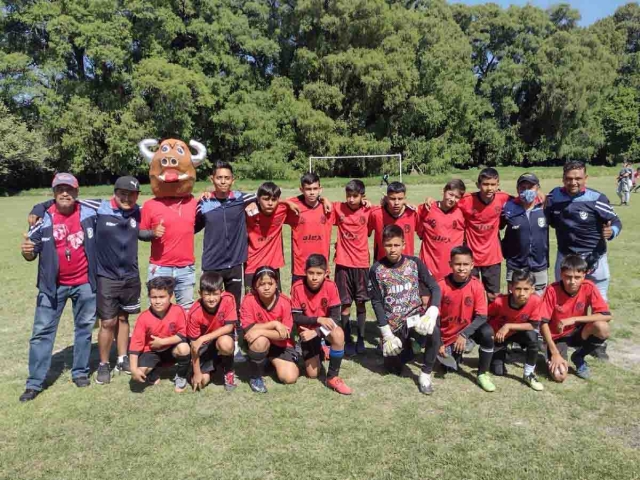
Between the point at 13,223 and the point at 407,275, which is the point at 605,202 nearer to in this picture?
the point at 407,275

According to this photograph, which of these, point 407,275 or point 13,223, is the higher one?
point 407,275

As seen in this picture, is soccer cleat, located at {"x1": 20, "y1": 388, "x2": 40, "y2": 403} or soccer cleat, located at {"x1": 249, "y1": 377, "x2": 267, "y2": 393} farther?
soccer cleat, located at {"x1": 249, "y1": 377, "x2": 267, "y2": 393}

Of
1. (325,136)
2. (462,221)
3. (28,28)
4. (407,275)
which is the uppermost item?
(28,28)

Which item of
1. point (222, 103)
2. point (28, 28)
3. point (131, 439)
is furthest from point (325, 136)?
point (131, 439)

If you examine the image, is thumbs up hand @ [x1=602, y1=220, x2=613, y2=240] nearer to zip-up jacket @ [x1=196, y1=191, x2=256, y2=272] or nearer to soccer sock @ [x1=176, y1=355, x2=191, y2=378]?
zip-up jacket @ [x1=196, y1=191, x2=256, y2=272]

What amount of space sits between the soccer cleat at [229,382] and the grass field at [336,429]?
7cm

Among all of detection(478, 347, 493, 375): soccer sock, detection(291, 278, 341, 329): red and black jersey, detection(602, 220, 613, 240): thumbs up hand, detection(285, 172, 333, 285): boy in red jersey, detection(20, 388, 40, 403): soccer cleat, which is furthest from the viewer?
detection(285, 172, 333, 285): boy in red jersey

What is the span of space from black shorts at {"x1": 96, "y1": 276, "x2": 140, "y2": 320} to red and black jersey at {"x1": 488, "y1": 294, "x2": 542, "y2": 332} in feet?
11.8

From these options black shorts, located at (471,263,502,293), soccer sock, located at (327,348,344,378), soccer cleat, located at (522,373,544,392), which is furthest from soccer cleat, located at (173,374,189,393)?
black shorts, located at (471,263,502,293)

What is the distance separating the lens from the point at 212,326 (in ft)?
15.3

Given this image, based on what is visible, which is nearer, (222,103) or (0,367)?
(0,367)

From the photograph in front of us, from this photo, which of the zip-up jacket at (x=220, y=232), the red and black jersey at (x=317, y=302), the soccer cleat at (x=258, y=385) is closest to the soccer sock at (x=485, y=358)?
the red and black jersey at (x=317, y=302)

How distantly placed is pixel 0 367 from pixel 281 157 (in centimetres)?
3132

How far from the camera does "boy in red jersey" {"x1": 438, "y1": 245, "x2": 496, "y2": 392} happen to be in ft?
15.0
